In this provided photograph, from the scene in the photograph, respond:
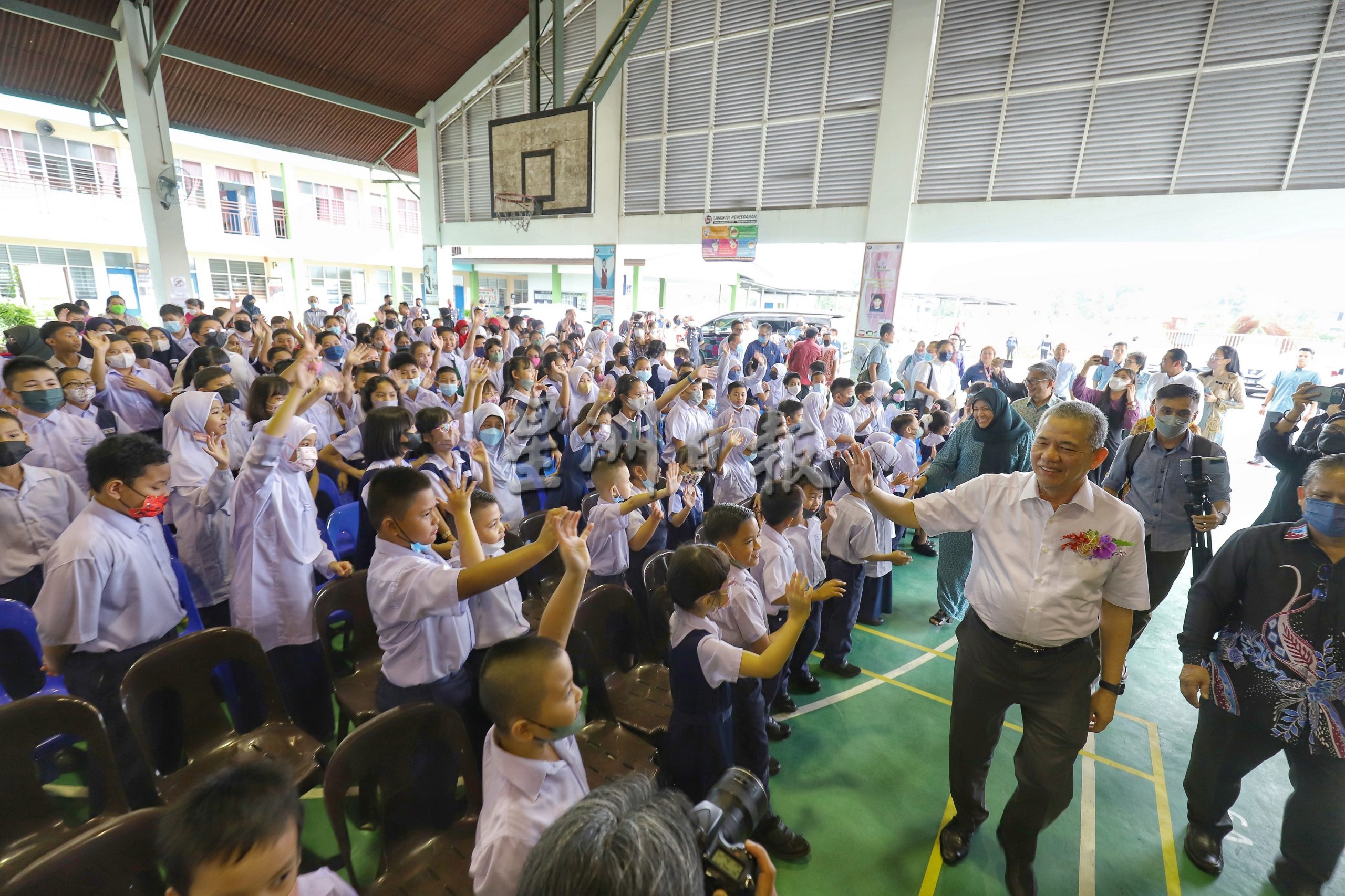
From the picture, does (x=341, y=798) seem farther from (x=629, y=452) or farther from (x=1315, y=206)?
(x=1315, y=206)

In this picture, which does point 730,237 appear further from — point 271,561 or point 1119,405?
point 271,561

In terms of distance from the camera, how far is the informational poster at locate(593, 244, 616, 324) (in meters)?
14.6

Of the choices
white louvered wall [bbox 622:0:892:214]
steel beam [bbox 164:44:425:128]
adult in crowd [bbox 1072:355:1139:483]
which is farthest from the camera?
steel beam [bbox 164:44:425:128]

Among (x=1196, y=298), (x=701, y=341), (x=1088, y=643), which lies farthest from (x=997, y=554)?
(x=1196, y=298)

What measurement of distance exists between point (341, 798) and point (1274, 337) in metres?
20.8

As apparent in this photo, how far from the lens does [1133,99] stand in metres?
9.07

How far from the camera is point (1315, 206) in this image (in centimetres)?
810

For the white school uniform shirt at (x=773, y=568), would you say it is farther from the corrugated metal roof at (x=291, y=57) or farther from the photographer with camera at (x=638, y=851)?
the corrugated metal roof at (x=291, y=57)

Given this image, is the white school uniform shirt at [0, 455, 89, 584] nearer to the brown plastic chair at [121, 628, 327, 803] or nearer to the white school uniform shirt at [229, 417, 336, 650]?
the white school uniform shirt at [229, 417, 336, 650]

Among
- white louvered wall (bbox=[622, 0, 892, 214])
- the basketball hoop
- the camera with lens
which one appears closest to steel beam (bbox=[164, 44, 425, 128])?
white louvered wall (bbox=[622, 0, 892, 214])

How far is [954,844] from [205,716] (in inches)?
124

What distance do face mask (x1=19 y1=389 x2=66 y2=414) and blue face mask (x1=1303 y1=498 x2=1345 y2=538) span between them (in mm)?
6123

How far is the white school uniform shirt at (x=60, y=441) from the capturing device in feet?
11.8

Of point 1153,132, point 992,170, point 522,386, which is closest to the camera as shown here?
point 522,386
